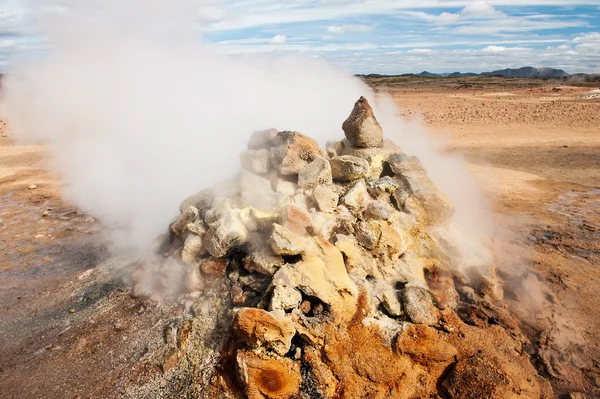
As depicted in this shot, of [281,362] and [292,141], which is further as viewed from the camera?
[292,141]

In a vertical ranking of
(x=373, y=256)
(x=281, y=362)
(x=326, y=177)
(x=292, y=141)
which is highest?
(x=292, y=141)

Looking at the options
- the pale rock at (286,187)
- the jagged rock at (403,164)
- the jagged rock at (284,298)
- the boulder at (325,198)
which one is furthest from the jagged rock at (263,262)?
the jagged rock at (403,164)

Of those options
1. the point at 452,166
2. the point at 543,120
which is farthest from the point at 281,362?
the point at 543,120

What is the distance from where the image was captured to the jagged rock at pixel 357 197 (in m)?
4.39

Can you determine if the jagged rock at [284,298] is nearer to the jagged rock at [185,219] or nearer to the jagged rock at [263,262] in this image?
the jagged rock at [263,262]

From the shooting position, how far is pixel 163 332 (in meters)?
3.68

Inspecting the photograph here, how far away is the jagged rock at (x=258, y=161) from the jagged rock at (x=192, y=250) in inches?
42.0

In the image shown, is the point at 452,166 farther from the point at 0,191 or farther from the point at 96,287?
the point at 0,191

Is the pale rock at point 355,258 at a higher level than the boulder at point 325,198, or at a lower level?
lower

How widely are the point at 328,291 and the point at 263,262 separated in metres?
0.60

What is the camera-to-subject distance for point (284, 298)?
331 cm

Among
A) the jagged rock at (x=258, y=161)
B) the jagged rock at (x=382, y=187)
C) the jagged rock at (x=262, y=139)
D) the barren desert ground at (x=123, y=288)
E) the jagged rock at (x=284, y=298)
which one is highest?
the jagged rock at (x=262, y=139)

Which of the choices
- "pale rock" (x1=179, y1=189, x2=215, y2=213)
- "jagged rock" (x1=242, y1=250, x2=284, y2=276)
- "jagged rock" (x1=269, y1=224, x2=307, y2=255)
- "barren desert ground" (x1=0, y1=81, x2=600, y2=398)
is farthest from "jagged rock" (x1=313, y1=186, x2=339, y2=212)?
"barren desert ground" (x1=0, y1=81, x2=600, y2=398)

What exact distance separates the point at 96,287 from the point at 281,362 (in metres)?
2.55
